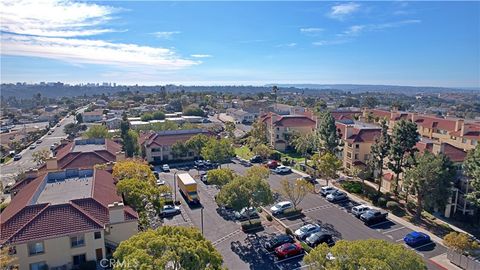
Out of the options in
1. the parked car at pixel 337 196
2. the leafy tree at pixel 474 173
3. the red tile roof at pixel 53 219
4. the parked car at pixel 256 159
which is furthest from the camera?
the parked car at pixel 256 159

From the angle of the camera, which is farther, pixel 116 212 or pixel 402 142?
pixel 402 142

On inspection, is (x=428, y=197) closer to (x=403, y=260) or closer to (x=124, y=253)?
(x=403, y=260)

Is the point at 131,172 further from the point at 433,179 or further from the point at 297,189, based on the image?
the point at 433,179

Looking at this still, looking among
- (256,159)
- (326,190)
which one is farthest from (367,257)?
(256,159)

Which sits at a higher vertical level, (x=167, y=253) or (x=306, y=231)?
(x=167, y=253)

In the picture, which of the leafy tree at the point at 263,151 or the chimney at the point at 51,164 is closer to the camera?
the chimney at the point at 51,164

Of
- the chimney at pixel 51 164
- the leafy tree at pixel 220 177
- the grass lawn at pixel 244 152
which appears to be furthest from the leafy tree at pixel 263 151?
the chimney at pixel 51 164

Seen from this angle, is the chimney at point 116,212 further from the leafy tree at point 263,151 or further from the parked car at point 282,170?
the leafy tree at point 263,151
